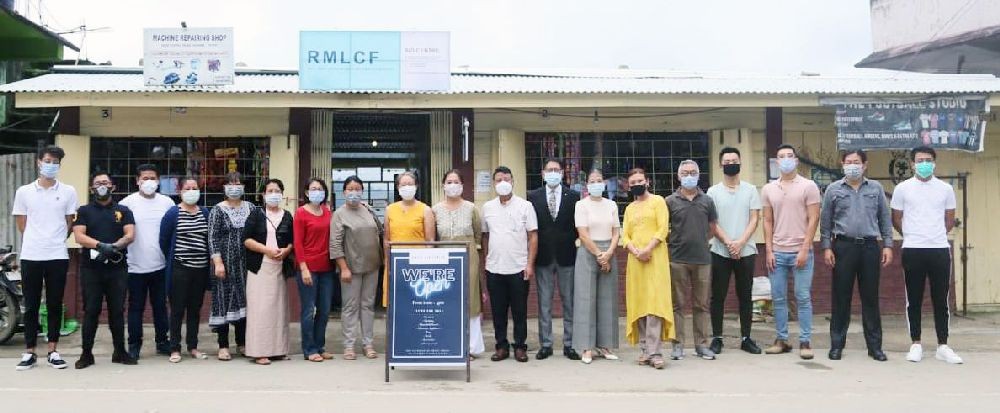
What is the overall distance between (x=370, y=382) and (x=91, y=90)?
16.3 ft

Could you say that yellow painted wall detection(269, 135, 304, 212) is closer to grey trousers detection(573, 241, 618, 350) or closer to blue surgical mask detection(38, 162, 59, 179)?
blue surgical mask detection(38, 162, 59, 179)

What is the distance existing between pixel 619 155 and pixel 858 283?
12.7 feet

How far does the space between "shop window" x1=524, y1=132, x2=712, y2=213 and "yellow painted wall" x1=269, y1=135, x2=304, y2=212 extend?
290cm

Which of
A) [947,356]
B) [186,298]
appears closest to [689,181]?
[947,356]

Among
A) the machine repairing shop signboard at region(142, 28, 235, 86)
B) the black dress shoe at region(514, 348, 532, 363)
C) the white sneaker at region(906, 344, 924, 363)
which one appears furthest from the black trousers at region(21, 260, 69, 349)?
the white sneaker at region(906, 344, 924, 363)

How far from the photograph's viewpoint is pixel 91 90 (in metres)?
8.43

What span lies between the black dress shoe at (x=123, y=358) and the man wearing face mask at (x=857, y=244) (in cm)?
608

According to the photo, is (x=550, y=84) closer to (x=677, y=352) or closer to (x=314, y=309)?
(x=677, y=352)

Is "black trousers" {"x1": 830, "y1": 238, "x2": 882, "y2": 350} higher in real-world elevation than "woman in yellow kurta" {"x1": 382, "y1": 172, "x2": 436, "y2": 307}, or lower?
lower

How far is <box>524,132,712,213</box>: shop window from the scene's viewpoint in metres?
10.0

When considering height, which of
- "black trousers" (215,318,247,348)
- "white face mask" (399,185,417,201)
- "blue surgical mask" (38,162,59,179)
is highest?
"blue surgical mask" (38,162,59,179)

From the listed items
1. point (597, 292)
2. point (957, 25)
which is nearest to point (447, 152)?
point (597, 292)

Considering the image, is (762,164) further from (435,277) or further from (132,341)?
(132,341)

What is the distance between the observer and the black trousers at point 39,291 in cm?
652
